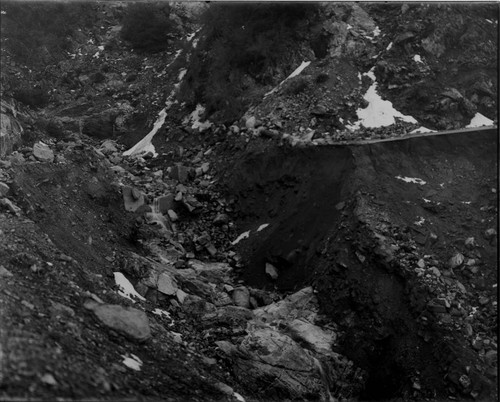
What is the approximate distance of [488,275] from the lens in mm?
13648

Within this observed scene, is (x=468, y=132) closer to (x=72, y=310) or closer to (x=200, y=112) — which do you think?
(x=200, y=112)

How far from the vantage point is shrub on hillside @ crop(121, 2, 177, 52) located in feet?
96.6

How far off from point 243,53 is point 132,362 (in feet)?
55.8

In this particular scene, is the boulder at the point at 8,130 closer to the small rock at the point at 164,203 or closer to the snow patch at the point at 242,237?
the small rock at the point at 164,203

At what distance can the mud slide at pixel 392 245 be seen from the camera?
40.7ft

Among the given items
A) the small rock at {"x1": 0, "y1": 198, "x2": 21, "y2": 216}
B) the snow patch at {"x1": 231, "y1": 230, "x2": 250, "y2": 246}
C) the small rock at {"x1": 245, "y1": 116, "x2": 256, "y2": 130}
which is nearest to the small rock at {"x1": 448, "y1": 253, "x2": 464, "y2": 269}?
the snow patch at {"x1": 231, "y1": 230, "x2": 250, "y2": 246}

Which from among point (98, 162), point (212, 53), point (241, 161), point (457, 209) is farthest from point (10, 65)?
point (457, 209)

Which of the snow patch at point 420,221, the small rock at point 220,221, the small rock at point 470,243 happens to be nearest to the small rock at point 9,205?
the small rock at point 220,221

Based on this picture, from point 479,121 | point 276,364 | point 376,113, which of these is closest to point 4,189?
point 276,364

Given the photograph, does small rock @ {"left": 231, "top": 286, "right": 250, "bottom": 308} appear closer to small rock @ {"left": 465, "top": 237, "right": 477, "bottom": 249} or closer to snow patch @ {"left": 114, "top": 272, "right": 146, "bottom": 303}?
snow patch @ {"left": 114, "top": 272, "right": 146, "bottom": 303}

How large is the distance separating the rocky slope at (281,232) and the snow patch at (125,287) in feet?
0.17

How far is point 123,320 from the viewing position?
397 inches

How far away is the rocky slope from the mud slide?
2.0 inches

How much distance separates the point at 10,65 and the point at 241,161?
1673cm
